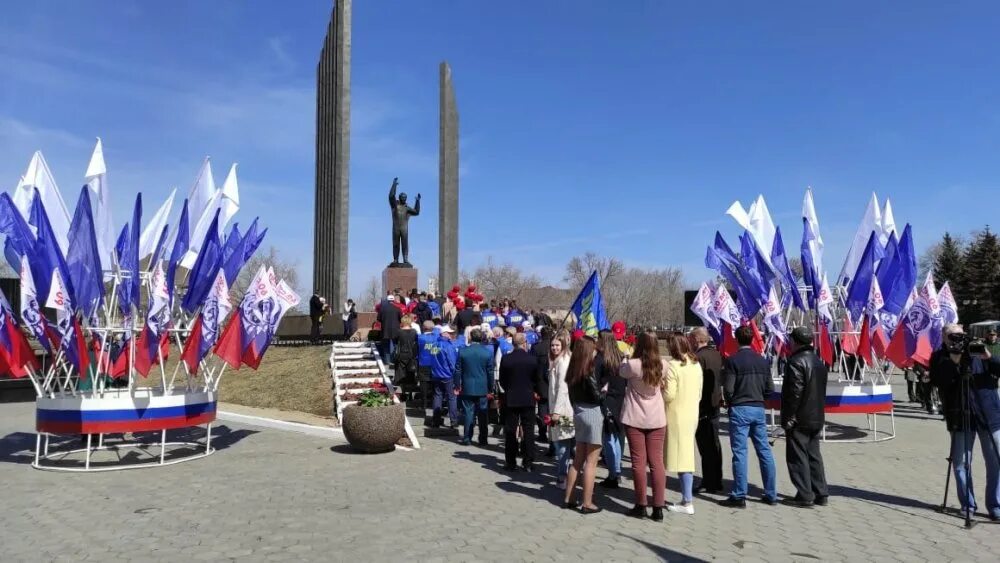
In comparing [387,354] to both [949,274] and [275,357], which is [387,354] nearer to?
[275,357]

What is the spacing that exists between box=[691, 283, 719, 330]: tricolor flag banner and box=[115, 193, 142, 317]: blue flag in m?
8.64

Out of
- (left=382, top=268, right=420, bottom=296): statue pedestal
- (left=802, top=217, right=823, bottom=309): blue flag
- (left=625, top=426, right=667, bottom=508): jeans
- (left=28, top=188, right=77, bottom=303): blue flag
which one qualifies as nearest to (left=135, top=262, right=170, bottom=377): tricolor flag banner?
(left=28, top=188, right=77, bottom=303): blue flag

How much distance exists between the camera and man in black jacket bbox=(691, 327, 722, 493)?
7.59m

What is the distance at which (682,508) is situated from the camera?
6789 millimetres

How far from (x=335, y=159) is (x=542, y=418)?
23212mm

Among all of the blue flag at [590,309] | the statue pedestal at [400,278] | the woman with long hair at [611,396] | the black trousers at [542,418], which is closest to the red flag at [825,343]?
the blue flag at [590,309]

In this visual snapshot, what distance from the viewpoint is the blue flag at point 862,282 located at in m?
11.2

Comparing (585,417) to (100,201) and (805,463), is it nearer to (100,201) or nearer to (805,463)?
(805,463)

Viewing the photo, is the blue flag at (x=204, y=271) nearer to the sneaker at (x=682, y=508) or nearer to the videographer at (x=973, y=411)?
the sneaker at (x=682, y=508)

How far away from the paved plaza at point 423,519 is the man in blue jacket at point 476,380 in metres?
1.31

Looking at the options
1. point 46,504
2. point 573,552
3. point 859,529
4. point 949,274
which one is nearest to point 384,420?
point 46,504

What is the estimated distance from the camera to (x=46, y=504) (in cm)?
720

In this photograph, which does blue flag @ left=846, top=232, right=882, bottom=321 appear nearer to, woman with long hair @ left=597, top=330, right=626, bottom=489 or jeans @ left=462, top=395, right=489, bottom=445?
woman with long hair @ left=597, top=330, right=626, bottom=489

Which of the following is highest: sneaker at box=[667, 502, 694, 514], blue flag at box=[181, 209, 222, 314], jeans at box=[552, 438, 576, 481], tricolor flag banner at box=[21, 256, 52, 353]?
blue flag at box=[181, 209, 222, 314]
